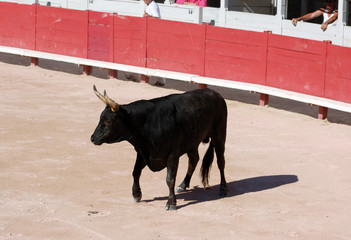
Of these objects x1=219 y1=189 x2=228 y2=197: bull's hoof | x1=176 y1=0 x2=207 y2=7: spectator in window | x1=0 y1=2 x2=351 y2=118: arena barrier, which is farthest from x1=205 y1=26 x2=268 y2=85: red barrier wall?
x1=219 y1=189 x2=228 y2=197: bull's hoof

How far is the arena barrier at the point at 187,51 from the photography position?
1460cm

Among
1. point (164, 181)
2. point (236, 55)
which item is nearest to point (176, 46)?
point (236, 55)

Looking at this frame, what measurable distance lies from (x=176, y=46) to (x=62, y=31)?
10.1 ft

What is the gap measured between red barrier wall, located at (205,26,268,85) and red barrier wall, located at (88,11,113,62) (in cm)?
254

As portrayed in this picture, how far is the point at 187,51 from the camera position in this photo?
664 inches

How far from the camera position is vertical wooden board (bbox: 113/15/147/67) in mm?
17641

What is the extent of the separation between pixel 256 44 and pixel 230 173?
5249 mm

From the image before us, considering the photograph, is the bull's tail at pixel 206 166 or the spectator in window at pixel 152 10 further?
the spectator in window at pixel 152 10

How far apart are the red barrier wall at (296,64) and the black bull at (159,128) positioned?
17.6 ft

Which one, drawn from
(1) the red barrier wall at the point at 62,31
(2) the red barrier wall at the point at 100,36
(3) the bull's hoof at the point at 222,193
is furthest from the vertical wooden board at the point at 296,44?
(3) the bull's hoof at the point at 222,193

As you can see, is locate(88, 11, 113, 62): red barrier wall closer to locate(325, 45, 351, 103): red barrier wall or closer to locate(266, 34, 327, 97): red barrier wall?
locate(266, 34, 327, 97): red barrier wall

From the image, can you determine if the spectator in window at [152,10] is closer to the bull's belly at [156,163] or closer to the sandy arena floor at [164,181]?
the sandy arena floor at [164,181]

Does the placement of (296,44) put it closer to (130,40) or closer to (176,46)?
(176,46)

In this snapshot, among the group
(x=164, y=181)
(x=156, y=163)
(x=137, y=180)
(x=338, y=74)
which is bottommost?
(x=164, y=181)
